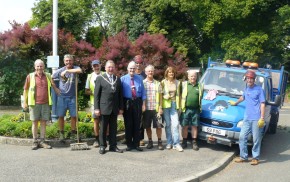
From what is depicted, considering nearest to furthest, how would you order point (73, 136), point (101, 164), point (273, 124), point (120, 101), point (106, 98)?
1. point (101, 164)
2. point (106, 98)
3. point (120, 101)
4. point (73, 136)
5. point (273, 124)

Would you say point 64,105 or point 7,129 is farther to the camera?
point 7,129

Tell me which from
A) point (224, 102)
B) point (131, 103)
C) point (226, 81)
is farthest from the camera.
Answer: point (226, 81)

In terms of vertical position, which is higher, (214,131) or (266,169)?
(214,131)

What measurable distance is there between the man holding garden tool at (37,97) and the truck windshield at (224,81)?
4526 mm

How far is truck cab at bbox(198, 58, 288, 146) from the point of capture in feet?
31.9

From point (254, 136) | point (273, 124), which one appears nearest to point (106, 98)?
point (254, 136)

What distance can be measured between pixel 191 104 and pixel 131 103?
1531 mm

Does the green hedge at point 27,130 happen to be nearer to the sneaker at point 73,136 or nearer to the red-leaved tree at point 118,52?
the sneaker at point 73,136

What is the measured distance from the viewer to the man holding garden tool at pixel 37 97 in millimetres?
9172

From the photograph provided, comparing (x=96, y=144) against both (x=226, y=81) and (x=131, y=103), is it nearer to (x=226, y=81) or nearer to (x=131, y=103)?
(x=131, y=103)

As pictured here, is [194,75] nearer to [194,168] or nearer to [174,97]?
[174,97]

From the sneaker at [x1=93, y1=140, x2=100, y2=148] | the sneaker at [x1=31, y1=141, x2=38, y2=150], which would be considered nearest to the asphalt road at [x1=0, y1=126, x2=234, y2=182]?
the sneaker at [x1=31, y1=141, x2=38, y2=150]

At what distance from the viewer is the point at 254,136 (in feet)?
29.8

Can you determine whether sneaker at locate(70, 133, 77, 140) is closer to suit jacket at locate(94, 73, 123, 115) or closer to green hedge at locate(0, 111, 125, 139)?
green hedge at locate(0, 111, 125, 139)
